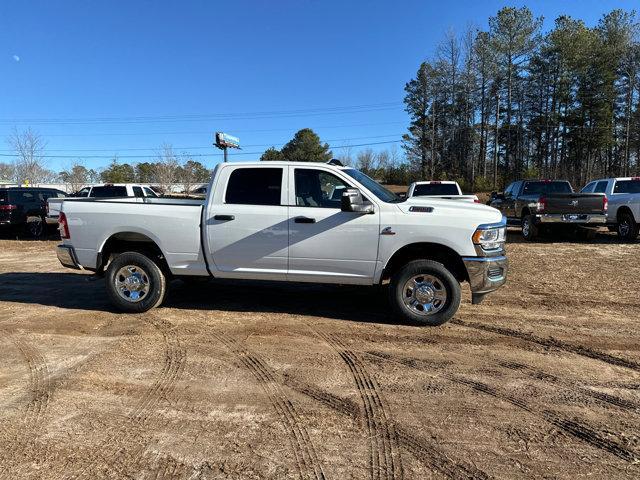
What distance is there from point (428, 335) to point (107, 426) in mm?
3453

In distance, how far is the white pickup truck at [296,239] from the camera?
566 centimetres

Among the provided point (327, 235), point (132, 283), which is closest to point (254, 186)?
point (327, 235)

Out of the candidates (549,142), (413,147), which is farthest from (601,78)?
(413,147)

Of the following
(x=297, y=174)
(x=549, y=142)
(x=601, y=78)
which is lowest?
(x=297, y=174)

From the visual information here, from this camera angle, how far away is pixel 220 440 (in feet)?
10.7

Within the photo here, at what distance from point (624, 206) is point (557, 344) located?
11.0 m

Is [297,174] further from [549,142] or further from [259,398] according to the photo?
[549,142]

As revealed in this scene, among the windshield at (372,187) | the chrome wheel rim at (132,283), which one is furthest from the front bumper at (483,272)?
the chrome wheel rim at (132,283)

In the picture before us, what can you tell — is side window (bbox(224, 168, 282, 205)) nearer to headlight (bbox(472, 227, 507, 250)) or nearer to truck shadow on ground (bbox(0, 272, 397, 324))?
truck shadow on ground (bbox(0, 272, 397, 324))

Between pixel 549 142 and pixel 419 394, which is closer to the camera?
pixel 419 394

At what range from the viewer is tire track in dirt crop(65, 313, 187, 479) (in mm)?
2955

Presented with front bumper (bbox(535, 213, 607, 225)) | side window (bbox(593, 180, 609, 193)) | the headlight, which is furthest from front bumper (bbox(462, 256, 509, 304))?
side window (bbox(593, 180, 609, 193))

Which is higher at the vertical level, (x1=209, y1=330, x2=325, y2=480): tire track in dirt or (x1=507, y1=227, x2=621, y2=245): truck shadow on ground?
(x1=507, y1=227, x2=621, y2=245): truck shadow on ground

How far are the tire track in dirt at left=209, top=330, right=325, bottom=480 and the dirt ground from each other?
0.01m
